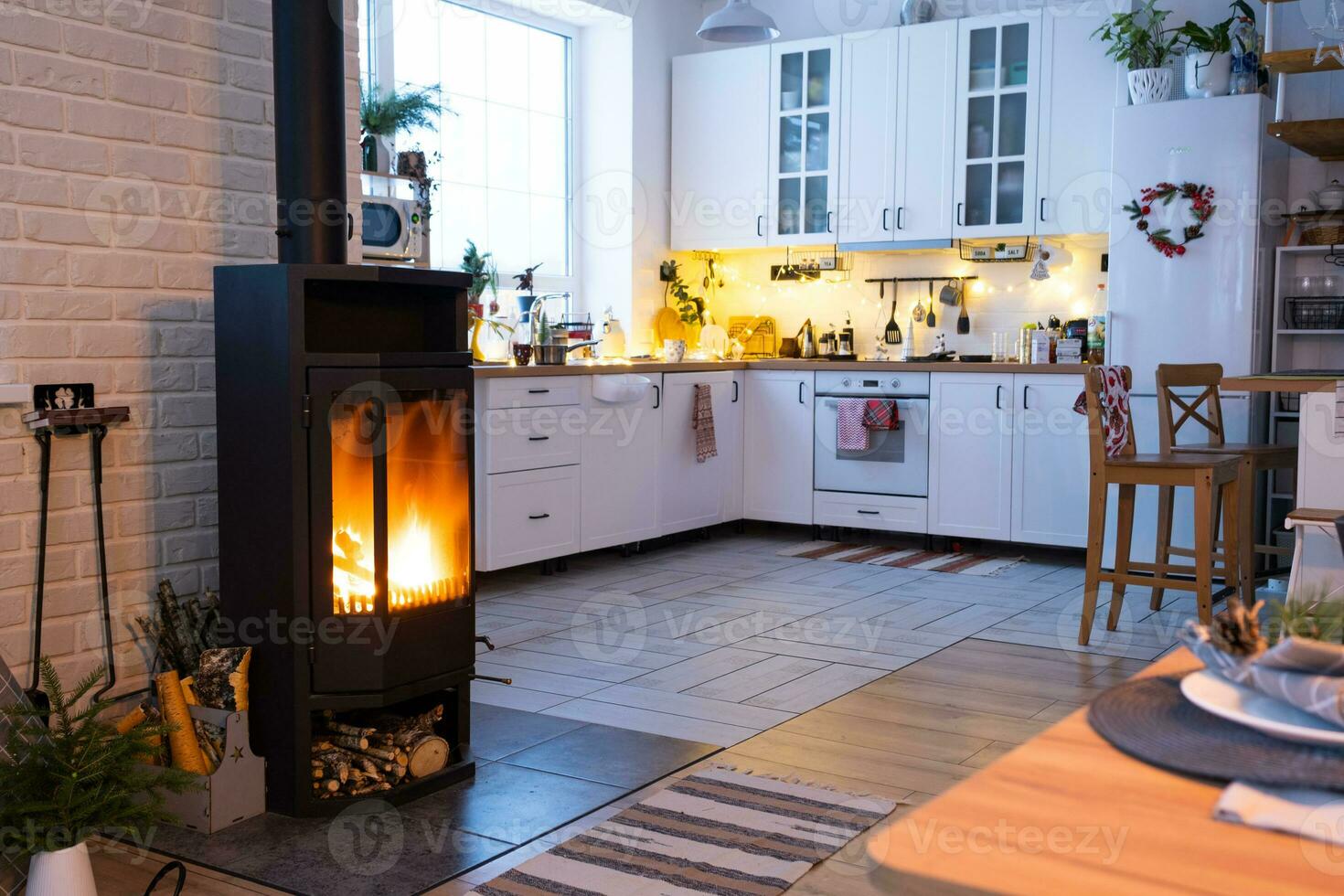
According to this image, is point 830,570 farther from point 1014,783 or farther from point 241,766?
point 1014,783

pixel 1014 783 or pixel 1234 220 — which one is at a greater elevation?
pixel 1234 220

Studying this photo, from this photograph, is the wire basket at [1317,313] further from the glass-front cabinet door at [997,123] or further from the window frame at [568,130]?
the window frame at [568,130]

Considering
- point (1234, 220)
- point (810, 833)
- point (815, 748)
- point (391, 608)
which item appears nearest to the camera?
point (810, 833)

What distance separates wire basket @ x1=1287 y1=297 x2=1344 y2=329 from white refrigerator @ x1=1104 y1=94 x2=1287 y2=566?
10 cm

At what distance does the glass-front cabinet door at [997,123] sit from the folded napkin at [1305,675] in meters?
5.28

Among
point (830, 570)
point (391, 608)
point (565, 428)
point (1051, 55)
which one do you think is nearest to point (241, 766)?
point (391, 608)

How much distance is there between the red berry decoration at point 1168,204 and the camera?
5.20 m

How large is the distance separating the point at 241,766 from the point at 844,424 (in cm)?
401

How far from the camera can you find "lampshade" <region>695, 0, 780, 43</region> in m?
Answer: 5.38

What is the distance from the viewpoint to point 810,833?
250 cm

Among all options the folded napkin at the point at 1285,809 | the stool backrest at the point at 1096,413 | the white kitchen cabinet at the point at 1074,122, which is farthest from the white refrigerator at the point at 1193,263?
the folded napkin at the point at 1285,809

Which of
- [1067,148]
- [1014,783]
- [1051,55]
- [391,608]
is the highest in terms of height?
[1051,55]

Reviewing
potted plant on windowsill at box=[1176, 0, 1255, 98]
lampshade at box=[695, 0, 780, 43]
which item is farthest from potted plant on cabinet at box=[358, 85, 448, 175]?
potted plant on windowsill at box=[1176, 0, 1255, 98]

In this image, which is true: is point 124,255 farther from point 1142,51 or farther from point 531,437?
point 1142,51
